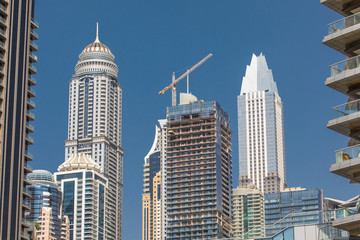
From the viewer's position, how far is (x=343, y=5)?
68125 millimetres

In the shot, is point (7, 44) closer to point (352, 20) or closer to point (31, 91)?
point (31, 91)

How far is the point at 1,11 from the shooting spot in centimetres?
15175

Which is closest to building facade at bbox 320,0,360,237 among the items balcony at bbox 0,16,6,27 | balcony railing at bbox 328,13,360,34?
balcony railing at bbox 328,13,360,34

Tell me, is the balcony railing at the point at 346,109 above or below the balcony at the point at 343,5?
below

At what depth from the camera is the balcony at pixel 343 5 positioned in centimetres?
6750

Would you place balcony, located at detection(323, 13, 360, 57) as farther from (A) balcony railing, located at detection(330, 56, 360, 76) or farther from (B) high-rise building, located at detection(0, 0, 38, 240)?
(B) high-rise building, located at detection(0, 0, 38, 240)

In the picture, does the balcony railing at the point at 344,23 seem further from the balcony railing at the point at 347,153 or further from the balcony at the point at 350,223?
the balcony at the point at 350,223

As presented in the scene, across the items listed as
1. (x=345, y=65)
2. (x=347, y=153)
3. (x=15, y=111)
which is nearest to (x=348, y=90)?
(x=345, y=65)

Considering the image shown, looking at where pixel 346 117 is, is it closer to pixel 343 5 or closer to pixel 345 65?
pixel 345 65

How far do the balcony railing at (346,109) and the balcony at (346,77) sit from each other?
6.28ft

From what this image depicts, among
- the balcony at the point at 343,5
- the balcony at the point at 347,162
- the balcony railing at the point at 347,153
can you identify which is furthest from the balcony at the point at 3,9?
the balcony railing at the point at 347,153

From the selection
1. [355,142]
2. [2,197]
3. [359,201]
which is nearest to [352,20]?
[355,142]

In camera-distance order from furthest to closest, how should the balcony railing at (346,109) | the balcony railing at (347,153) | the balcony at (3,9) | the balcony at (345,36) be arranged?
the balcony at (3,9) < the balcony at (345,36) < the balcony railing at (346,109) < the balcony railing at (347,153)

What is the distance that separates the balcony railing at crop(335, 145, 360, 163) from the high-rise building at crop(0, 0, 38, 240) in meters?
91.7
